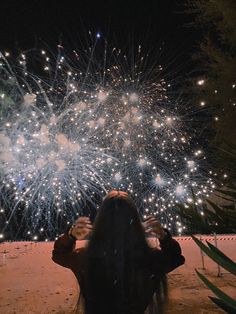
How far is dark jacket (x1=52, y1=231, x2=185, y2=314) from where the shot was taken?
2.67m

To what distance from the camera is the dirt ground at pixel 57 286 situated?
656 centimetres

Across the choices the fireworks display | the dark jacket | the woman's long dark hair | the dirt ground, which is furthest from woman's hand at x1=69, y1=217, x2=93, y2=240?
the fireworks display

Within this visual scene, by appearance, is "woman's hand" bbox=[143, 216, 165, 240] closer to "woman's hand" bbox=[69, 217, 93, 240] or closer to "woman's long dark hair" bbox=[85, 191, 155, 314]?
"woman's long dark hair" bbox=[85, 191, 155, 314]

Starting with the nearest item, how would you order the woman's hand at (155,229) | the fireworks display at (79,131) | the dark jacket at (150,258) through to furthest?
the dark jacket at (150,258), the woman's hand at (155,229), the fireworks display at (79,131)

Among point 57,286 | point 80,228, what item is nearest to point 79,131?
point 57,286

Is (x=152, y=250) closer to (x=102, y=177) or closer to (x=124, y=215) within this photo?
(x=124, y=215)

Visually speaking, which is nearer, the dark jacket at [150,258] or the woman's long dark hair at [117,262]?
the woman's long dark hair at [117,262]

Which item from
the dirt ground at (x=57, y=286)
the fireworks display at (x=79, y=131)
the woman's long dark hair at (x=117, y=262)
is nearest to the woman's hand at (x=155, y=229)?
the woman's long dark hair at (x=117, y=262)

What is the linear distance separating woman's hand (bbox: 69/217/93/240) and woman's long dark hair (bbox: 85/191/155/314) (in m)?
0.20

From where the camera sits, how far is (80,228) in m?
2.84

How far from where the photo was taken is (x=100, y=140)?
51.9 feet

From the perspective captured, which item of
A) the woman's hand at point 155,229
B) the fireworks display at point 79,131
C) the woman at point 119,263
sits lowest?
the woman at point 119,263

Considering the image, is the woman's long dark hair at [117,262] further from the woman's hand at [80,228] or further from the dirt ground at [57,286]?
the dirt ground at [57,286]

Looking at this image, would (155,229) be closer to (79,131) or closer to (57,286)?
(57,286)
